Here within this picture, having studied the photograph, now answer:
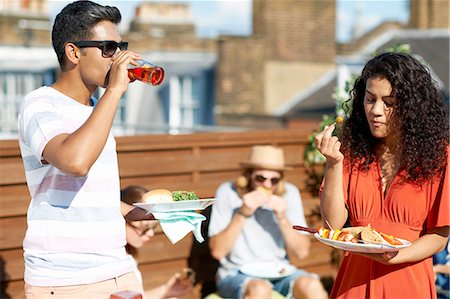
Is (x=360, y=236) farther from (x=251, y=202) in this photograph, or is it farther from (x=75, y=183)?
(x=251, y=202)

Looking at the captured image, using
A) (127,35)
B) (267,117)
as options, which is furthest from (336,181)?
(127,35)

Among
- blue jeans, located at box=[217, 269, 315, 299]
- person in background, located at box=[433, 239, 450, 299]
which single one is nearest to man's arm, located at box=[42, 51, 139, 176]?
blue jeans, located at box=[217, 269, 315, 299]

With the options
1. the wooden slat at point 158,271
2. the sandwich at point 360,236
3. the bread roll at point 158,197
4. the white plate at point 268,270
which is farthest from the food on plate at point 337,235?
the wooden slat at point 158,271

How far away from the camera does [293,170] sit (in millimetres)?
6867

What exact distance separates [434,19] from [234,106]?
317 inches

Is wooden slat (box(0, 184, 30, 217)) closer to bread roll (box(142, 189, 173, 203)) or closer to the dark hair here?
bread roll (box(142, 189, 173, 203))

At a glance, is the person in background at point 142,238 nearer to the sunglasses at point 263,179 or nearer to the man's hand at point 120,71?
the sunglasses at point 263,179

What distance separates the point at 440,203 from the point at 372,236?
13.4 inches

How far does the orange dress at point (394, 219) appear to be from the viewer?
10.8 ft

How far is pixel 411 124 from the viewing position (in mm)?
3342

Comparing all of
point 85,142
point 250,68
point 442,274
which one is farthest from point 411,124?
point 250,68

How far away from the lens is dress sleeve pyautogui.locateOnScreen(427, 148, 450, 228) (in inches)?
128

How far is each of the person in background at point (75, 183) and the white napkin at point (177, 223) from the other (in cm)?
17

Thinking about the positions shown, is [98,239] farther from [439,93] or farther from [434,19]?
[434,19]
